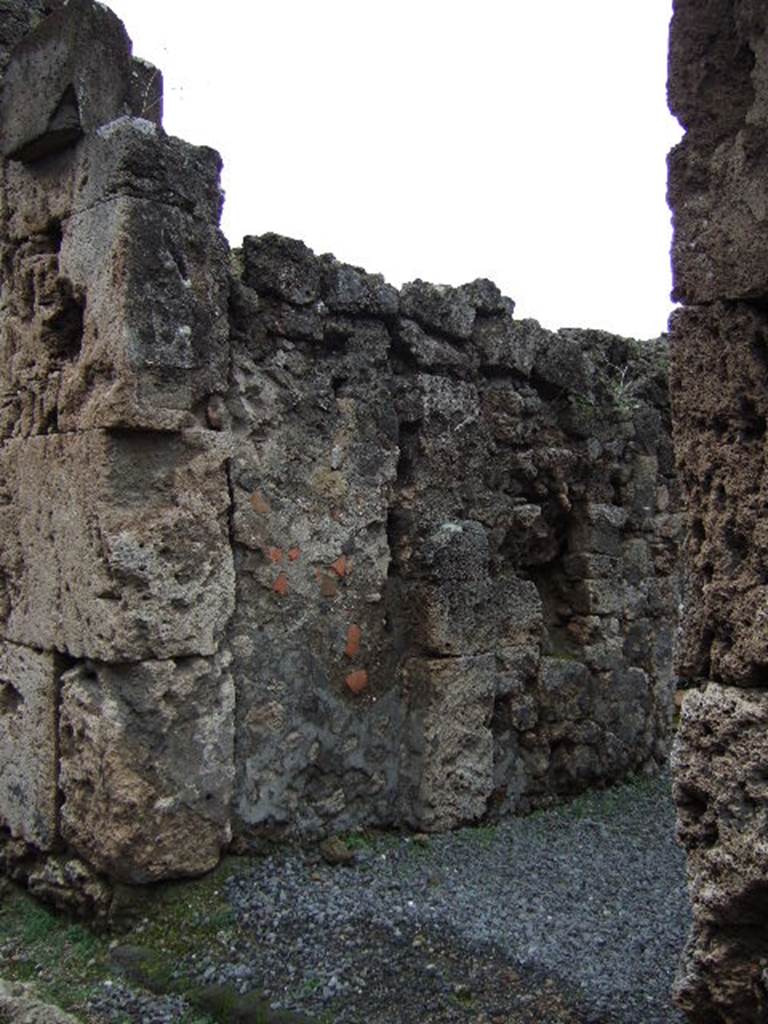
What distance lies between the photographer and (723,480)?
97.9 inches

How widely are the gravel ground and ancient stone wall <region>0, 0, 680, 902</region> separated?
32 centimetres

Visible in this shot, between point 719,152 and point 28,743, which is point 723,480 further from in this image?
point 28,743

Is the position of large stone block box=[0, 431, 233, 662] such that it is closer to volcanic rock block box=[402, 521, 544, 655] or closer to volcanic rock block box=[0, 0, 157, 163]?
volcanic rock block box=[402, 521, 544, 655]

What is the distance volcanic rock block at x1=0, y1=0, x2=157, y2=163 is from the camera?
4.45 meters

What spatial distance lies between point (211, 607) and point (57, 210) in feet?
5.93

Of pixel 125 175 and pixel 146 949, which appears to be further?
pixel 125 175

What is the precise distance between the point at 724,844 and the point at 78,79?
3778mm

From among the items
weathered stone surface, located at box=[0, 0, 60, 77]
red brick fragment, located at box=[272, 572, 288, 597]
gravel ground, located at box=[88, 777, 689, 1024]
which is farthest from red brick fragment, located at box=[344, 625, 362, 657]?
weathered stone surface, located at box=[0, 0, 60, 77]

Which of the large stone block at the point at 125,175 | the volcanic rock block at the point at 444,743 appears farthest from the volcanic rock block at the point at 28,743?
the large stone block at the point at 125,175

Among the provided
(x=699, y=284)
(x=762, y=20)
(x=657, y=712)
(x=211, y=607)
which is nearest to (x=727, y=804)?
(x=699, y=284)

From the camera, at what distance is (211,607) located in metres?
4.43

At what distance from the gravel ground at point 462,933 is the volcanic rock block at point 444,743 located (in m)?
0.14

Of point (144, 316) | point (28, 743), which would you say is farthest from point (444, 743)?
point (144, 316)

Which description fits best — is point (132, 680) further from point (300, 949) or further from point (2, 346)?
point (2, 346)
